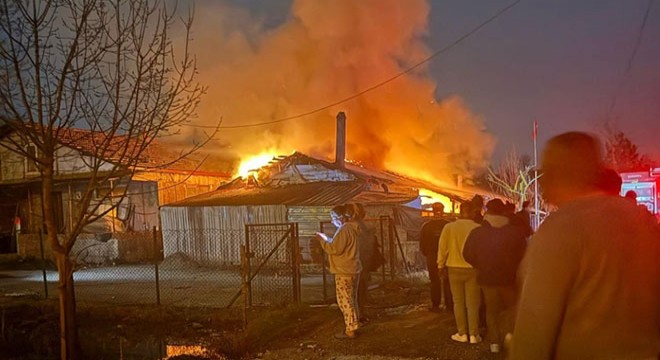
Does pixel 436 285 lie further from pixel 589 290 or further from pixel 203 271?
pixel 203 271

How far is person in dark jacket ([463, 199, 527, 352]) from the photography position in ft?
19.7

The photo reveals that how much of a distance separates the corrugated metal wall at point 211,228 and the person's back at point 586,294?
59.1ft

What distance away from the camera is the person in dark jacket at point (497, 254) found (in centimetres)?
600

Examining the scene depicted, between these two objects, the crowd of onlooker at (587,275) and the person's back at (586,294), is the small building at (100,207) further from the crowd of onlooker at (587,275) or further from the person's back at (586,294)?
the person's back at (586,294)

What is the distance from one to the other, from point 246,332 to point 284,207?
446 inches

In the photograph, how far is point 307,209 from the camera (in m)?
19.8

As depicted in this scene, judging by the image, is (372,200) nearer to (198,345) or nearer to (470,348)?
(198,345)

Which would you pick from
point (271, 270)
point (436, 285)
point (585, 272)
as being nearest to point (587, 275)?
point (585, 272)

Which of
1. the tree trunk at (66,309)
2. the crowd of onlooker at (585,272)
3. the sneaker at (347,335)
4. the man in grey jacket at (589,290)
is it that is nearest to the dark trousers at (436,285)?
the sneaker at (347,335)

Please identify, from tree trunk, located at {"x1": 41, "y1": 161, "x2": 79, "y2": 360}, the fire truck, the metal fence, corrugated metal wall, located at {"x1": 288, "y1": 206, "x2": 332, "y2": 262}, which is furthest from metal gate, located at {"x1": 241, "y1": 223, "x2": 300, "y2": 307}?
the fire truck

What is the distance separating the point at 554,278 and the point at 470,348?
5.53 meters

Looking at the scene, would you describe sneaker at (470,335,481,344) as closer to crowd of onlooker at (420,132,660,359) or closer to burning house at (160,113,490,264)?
crowd of onlooker at (420,132,660,359)

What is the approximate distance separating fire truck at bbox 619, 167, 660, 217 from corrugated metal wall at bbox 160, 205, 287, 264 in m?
10.8

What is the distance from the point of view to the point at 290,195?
70.8 feet
